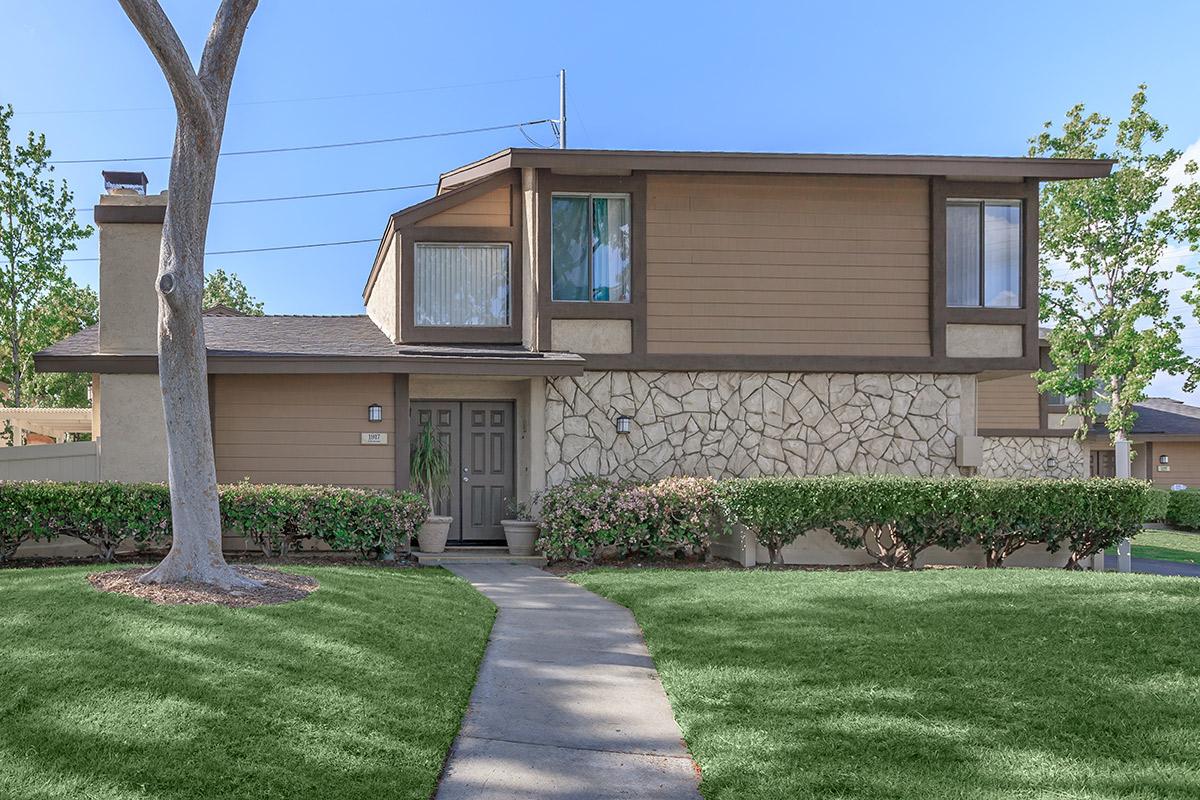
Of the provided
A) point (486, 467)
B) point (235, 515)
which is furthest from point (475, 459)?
point (235, 515)

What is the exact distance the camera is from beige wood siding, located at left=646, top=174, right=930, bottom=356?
12406 millimetres

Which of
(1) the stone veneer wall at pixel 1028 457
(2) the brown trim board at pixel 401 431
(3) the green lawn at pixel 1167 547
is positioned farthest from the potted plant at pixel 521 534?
(1) the stone veneer wall at pixel 1028 457

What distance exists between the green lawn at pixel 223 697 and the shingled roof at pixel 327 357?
4874 millimetres

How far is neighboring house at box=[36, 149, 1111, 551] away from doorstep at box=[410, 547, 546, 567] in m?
0.73

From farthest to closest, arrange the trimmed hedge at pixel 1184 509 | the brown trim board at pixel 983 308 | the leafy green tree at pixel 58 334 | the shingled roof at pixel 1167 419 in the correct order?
1. the shingled roof at pixel 1167 419
2. the trimmed hedge at pixel 1184 509
3. the leafy green tree at pixel 58 334
4. the brown trim board at pixel 983 308

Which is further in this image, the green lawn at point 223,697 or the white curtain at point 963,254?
the white curtain at point 963,254

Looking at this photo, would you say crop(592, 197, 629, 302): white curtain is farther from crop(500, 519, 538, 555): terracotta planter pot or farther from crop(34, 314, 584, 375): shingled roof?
crop(500, 519, 538, 555): terracotta planter pot

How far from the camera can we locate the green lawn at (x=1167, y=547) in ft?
53.5

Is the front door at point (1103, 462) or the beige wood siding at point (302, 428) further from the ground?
the beige wood siding at point (302, 428)

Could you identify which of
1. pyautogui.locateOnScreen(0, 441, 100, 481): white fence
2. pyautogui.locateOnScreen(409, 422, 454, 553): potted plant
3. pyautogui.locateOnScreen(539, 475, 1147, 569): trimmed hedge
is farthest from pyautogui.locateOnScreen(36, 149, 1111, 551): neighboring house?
pyautogui.locateOnScreen(539, 475, 1147, 569): trimmed hedge

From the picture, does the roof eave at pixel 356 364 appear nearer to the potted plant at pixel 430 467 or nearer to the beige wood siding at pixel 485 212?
the potted plant at pixel 430 467

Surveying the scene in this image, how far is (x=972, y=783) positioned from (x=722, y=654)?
2372 mm

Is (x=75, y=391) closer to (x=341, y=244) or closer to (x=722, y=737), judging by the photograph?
(x=341, y=244)

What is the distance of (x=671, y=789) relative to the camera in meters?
4.05
